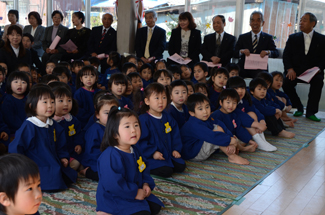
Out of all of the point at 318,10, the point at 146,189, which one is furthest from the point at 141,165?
the point at 318,10

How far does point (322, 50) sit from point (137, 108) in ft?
11.2

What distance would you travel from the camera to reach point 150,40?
18.9 feet

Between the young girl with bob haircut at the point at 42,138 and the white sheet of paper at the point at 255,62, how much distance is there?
3656 millimetres

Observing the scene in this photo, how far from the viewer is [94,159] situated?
2.46m

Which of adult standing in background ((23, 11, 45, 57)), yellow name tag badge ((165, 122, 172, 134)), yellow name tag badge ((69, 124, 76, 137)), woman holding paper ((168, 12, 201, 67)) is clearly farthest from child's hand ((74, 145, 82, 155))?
adult standing in background ((23, 11, 45, 57))

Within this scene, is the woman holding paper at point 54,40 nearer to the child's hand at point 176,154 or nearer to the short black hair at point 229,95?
the short black hair at point 229,95

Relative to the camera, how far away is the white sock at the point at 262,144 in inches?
130

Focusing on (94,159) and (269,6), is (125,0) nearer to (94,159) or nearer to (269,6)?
(269,6)

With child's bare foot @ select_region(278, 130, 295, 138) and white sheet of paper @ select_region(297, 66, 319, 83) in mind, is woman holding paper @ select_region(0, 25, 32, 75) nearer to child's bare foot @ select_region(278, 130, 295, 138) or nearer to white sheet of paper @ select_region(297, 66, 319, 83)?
child's bare foot @ select_region(278, 130, 295, 138)

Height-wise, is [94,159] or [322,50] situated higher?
[322,50]

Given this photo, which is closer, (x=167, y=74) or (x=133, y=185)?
(x=133, y=185)

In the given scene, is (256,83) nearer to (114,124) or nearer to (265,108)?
(265,108)

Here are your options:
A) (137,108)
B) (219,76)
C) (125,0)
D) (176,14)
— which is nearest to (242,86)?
(219,76)

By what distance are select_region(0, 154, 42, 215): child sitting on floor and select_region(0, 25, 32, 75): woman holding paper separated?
3.61 metres
